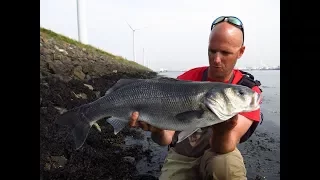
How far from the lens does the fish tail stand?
9.32ft

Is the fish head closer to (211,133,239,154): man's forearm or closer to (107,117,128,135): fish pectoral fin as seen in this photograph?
(211,133,239,154): man's forearm

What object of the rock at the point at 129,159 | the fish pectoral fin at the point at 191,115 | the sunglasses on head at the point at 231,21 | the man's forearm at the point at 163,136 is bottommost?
the rock at the point at 129,159

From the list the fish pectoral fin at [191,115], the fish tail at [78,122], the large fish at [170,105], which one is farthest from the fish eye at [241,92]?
the fish tail at [78,122]

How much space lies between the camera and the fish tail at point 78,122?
2842 mm

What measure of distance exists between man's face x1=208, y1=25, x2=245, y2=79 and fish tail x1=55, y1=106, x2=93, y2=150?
4.43 feet

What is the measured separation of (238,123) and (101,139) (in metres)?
3.25

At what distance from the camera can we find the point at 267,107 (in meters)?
5.54

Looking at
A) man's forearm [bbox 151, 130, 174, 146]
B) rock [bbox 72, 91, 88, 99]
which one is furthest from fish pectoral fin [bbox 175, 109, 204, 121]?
rock [bbox 72, 91, 88, 99]

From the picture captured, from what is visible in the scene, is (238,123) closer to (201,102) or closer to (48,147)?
(201,102)

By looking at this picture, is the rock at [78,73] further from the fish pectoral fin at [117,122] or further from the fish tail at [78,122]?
the fish pectoral fin at [117,122]

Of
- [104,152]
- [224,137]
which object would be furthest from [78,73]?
[224,137]

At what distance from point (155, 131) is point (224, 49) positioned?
1.06 m

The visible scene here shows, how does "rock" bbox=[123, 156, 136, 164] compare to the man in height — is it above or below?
below
